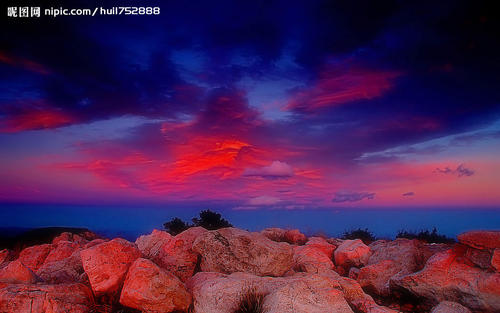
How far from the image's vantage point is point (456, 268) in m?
9.86

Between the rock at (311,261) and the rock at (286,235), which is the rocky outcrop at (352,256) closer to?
the rock at (311,261)

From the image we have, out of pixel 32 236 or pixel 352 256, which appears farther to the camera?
pixel 32 236

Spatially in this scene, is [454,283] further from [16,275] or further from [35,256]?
[35,256]

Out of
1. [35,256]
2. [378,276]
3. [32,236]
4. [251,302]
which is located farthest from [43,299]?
[32,236]

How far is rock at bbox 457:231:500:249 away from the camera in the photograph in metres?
9.81

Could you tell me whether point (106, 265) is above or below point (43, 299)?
above

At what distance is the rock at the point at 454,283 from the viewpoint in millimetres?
8992

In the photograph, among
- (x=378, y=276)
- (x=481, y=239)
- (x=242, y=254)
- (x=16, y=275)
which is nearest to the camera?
(x=16, y=275)

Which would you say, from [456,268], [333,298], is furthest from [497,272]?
[333,298]

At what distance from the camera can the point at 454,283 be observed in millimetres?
A: 9547

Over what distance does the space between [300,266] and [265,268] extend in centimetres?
246

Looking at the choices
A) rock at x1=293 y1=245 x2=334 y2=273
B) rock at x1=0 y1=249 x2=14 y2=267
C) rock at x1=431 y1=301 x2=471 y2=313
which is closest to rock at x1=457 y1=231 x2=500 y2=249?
rock at x1=431 y1=301 x2=471 y2=313

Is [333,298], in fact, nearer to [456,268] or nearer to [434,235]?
[456,268]

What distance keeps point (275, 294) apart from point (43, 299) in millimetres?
5258
